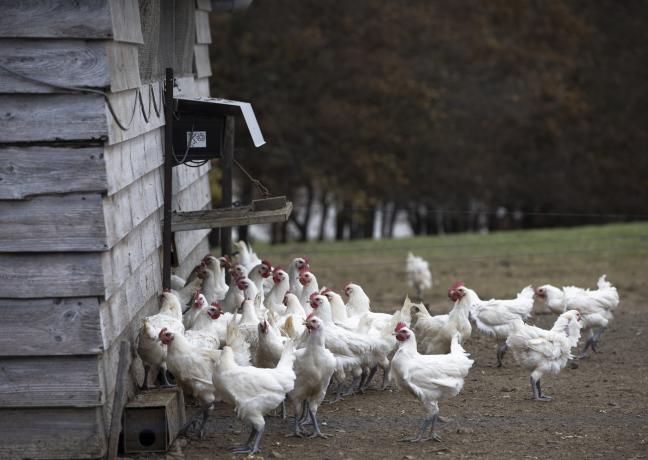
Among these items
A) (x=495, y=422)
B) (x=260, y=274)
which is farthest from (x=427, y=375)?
(x=260, y=274)

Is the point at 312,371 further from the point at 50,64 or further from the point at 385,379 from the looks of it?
the point at 50,64

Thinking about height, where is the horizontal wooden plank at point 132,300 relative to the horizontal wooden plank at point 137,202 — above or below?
below

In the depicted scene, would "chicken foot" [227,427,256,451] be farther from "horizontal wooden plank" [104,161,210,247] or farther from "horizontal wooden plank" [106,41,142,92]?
"horizontal wooden plank" [106,41,142,92]

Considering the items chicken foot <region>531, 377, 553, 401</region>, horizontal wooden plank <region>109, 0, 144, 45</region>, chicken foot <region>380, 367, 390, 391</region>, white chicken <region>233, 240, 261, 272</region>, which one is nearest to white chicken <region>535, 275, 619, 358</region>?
chicken foot <region>531, 377, 553, 401</region>

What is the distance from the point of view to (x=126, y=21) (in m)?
6.74

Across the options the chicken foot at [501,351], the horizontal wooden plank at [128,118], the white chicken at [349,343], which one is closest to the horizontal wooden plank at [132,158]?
the horizontal wooden plank at [128,118]

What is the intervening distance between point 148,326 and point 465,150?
2125 centimetres

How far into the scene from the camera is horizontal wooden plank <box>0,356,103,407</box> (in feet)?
20.1

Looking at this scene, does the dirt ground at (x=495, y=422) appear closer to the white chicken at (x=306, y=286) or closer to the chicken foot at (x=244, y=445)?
the chicken foot at (x=244, y=445)

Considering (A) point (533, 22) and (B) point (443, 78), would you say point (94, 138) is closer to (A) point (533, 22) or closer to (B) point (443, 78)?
(B) point (443, 78)

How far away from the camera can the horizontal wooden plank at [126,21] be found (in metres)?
6.23

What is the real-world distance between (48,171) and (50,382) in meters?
1.33

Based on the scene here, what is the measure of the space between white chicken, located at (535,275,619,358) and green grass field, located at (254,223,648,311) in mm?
3738

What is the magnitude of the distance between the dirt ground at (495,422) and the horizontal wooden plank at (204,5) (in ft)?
18.0
